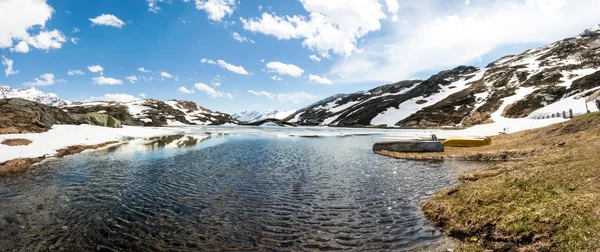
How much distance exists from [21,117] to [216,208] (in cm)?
4757

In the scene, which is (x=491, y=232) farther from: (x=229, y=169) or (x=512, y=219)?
(x=229, y=169)

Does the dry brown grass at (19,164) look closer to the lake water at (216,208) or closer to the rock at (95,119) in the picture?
the lake water at (216,208)

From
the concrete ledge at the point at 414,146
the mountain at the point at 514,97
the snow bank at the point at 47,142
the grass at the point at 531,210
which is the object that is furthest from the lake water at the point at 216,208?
the mountain at the point at 514,97

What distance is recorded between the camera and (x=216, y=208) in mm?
17391

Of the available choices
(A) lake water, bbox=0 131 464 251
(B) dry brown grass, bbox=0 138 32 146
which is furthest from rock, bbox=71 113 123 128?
(A) lake water, bbox=0 131 464 251

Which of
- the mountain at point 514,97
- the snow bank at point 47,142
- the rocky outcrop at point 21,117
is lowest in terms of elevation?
the snow bank at point 47,142

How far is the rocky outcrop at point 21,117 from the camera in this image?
4234cm

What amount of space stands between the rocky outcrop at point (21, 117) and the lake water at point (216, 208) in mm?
18834

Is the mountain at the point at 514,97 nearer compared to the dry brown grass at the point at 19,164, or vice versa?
the dry brown grass at the point at 19,164

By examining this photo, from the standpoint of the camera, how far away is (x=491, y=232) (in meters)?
11.2

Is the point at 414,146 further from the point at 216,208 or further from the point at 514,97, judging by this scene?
the point at 514,97

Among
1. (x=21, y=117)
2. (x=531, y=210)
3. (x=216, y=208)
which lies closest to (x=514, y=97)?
(x=531, y=210)

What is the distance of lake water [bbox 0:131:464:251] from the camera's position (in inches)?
503

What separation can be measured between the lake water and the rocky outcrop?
18834 mm
